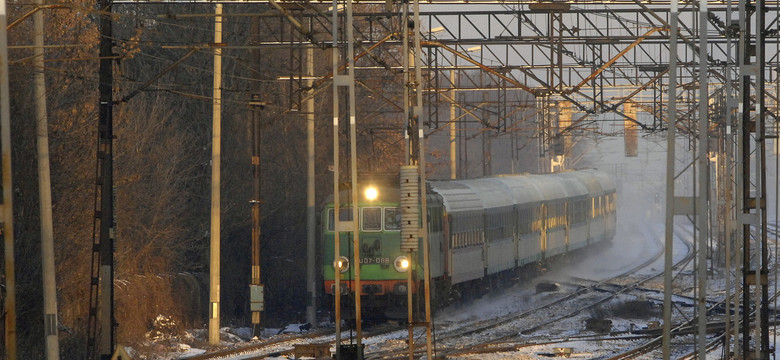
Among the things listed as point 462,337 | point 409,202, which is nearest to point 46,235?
point 409,202

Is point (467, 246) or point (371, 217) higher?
point (371, 217)

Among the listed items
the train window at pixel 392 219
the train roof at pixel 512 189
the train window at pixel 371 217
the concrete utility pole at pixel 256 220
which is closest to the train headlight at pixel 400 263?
the train window at pixel 392 219

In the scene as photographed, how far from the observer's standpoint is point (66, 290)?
20.4 metres

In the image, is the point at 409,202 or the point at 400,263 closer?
the point at 409,202

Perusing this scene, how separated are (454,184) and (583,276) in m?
11.4

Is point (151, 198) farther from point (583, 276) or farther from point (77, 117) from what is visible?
point (583, 276)

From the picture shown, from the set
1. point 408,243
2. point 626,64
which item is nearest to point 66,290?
point 408,243

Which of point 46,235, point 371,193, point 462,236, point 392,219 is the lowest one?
point 462,236

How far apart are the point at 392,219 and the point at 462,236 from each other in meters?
3.22

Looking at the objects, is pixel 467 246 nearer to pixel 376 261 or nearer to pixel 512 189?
pixel 376 261

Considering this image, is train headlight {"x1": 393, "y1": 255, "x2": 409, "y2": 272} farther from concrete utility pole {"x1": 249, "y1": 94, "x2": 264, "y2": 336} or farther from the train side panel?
concrete utility pole {"x1": 249, "y1": 94, "x2": 264, "y2": 336}

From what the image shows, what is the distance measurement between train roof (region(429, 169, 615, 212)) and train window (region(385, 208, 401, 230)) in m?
1.81

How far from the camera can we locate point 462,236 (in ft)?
88.0

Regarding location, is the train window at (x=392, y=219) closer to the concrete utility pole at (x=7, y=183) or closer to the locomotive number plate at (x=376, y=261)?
the locomotive number plate at (x=376, y=261)
